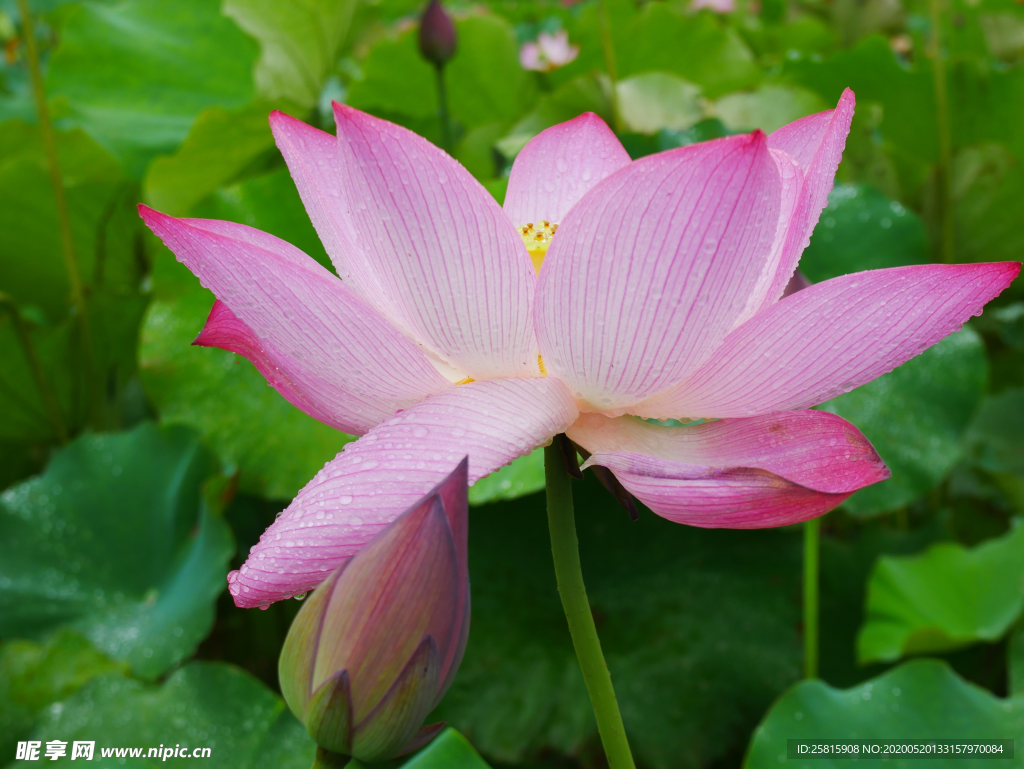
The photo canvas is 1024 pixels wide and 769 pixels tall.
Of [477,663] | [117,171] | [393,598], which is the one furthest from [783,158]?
[117,171]

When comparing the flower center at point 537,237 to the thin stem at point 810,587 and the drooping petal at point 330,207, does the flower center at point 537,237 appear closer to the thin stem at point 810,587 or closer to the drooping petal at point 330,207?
the drooping petal at point 330,207

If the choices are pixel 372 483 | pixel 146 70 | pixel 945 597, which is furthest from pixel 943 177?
pixel 146 70

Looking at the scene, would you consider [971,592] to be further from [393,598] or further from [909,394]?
[393,598]

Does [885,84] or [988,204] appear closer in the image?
[988,204]

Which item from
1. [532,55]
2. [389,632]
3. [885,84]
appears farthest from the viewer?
[532,55]

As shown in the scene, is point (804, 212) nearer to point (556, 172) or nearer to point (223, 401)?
point (556, 172)

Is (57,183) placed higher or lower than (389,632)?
lower
